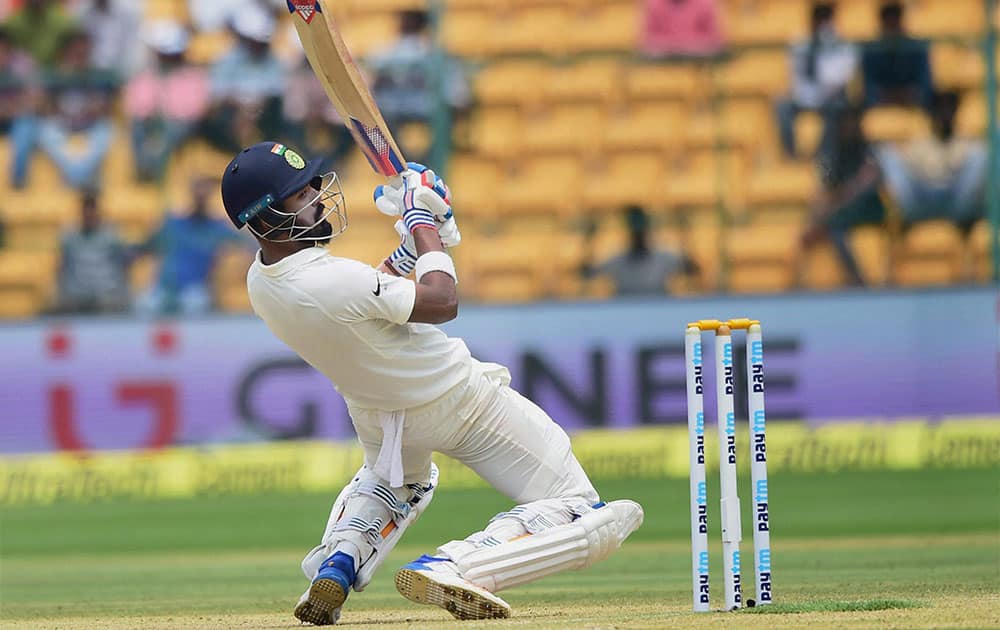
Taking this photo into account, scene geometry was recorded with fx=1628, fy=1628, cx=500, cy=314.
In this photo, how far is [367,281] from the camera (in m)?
4.86

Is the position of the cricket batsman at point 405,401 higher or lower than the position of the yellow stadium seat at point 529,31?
lower

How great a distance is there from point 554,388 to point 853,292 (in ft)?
6.92

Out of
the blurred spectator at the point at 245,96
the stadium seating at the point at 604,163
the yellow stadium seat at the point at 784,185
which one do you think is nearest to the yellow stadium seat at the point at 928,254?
the stadium seating at the point at 604,163

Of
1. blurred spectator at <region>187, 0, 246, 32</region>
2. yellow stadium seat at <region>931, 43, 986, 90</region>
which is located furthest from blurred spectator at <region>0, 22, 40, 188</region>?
yellow stadium seat at <region>931, 43, 986, 90</region>

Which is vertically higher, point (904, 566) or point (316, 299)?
point (316, 299)

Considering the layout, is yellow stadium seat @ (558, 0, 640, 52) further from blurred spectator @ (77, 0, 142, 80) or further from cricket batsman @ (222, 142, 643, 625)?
cricket batsman @ (222, 142, 643, 625)

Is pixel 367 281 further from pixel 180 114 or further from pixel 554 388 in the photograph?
pixel 180 114

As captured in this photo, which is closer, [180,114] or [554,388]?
[554,388]

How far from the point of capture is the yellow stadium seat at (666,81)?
11.9m

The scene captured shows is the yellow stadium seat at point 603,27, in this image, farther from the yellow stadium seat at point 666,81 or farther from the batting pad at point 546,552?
the batting pad at point 546,552

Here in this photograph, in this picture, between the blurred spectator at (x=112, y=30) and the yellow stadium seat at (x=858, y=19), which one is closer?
the yellow stadium seat at (x=858, y=19)

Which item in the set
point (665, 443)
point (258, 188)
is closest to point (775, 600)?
point (258, 188)

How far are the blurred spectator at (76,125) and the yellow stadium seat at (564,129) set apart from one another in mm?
3141

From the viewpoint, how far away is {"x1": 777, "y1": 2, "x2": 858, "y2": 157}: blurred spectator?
1152 cm
